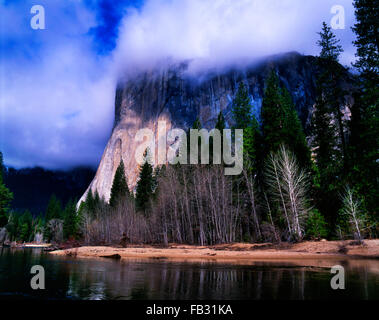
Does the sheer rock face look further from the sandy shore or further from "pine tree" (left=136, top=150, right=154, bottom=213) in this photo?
the sandy shore

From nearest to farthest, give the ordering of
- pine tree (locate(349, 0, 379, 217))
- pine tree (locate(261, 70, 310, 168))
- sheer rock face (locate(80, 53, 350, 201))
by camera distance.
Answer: pine tree (locate(349, 0, 379, 217)) → pine tree (locate(261, 70, 310, 168)) → sheer rock face (locate(80, 53, 350, 201))

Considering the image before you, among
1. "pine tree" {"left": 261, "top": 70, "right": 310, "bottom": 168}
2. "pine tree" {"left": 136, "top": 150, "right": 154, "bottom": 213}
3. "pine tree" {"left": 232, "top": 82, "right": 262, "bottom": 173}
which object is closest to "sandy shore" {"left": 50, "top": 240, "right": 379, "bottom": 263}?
"pine tree" {"left": 261, "top": 70, "right": 310, "bottom": 168}

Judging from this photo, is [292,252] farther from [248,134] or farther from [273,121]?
[248,134]

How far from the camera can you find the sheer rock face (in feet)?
266

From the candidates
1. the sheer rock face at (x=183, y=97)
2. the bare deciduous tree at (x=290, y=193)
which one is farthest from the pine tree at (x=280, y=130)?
the sheer rock face at (x=183, y=97)

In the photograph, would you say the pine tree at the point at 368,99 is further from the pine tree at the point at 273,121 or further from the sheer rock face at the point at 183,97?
the sheer rock face at the point at 183,97

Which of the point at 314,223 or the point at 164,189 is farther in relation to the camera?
the point at 164,189

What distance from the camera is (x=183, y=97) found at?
316ft

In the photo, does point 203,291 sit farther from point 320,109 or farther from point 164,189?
point 164,189

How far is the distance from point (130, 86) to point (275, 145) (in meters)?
102

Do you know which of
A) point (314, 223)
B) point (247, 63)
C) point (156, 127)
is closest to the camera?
point (314, 223)

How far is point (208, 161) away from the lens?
39.2 meters

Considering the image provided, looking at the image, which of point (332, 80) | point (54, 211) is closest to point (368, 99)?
point (332, 80)
